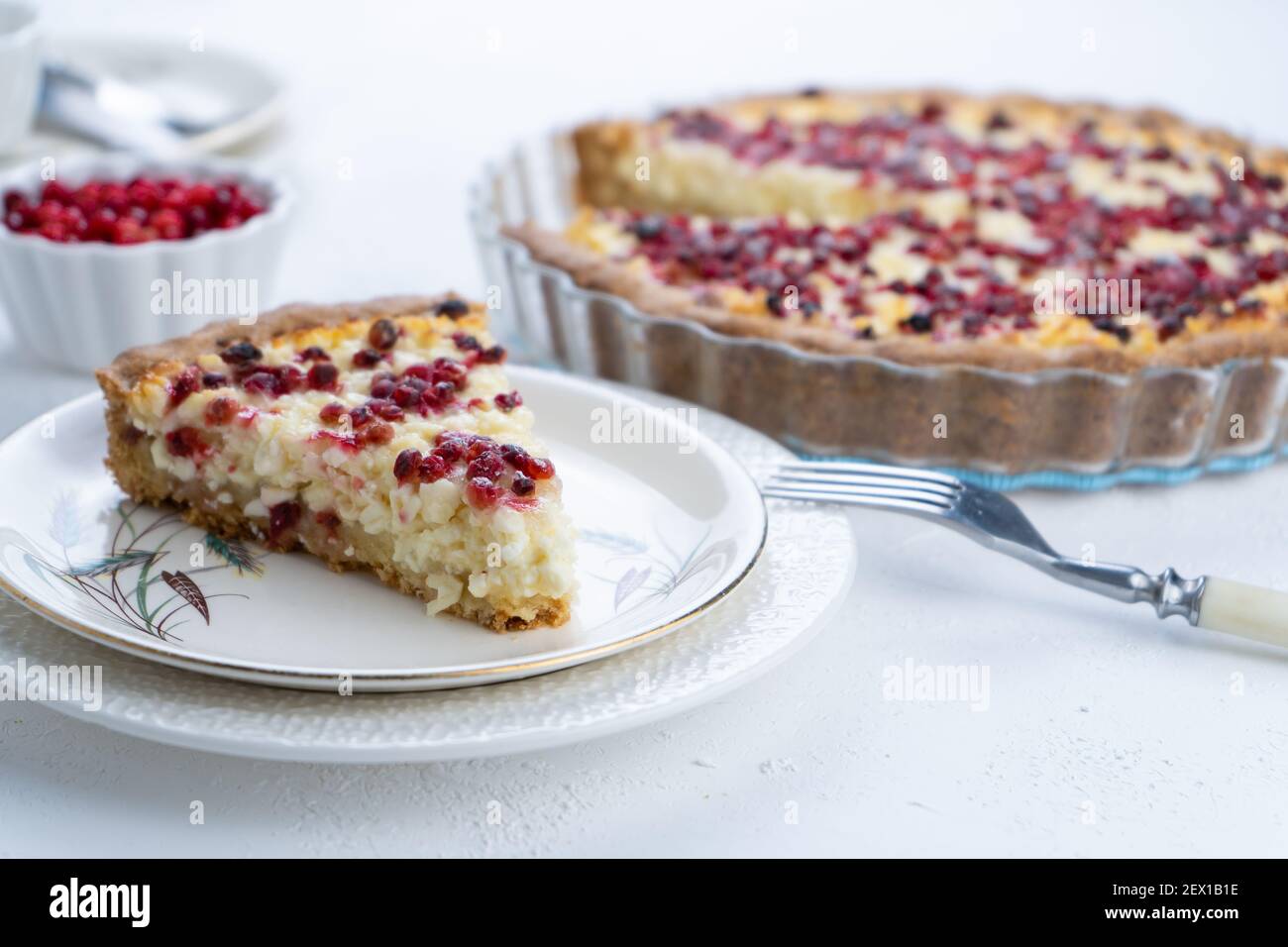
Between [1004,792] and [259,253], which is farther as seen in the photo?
[259,253]

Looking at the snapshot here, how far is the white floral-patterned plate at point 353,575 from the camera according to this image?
96.0 inches

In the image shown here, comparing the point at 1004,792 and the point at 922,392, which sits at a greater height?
the point at 922,392

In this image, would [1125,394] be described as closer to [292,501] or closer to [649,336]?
[649,336]

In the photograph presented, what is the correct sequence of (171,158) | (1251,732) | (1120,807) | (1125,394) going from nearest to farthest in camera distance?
1. (1120,807)
2. (1251,732)
3. (1125,394)
4. (171,158)

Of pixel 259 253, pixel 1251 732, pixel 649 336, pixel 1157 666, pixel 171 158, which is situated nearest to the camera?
pixel 1251 732

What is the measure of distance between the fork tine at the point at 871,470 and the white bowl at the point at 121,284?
153 cm

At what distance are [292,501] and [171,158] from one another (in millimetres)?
1841

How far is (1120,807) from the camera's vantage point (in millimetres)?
2465

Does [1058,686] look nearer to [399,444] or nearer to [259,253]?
[399,444]

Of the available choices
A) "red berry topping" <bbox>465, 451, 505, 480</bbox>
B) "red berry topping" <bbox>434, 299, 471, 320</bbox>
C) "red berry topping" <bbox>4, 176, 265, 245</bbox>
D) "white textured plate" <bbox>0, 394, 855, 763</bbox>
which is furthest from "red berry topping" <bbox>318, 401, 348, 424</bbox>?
"red berry topping" <bbox>4, 176, 265, 245</bbox>

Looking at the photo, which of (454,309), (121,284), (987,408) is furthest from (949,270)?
(121,284)

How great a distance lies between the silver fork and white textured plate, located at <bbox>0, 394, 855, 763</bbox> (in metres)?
0.37

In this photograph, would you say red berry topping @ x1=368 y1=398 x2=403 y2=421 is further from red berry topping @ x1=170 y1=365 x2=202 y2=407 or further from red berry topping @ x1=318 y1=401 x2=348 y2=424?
red berry topping @ x1=170 y1=365 x2=202 y2=407

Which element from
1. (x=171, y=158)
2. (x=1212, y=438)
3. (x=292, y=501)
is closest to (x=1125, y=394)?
(x=1212, y=438)
